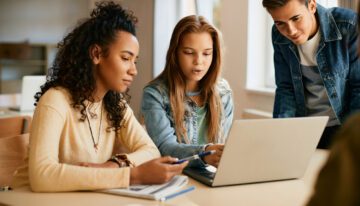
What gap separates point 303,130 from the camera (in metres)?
1.40

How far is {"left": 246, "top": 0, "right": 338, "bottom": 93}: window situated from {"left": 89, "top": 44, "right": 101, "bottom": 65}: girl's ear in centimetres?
198

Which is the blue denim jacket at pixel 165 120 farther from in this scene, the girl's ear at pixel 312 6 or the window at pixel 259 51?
the window at pixel 259 51

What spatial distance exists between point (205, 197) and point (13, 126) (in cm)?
172

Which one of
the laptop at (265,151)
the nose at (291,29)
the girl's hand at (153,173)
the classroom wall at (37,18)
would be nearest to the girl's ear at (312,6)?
the nose at (291,29)

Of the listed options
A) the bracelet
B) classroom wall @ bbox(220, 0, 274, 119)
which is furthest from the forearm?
classroom wall @ bbox(220, 0, 274, 119)

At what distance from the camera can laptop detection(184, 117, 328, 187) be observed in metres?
1.32

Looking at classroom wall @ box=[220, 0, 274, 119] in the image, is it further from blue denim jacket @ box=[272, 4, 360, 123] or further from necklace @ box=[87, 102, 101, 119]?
necklace @ box=[87, 102, 101, 119]

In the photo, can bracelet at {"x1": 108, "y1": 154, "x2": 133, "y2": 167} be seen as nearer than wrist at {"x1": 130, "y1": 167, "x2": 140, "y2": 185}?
No

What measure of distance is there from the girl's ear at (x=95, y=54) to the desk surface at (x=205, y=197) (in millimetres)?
486

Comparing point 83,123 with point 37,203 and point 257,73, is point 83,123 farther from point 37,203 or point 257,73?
point 257,73

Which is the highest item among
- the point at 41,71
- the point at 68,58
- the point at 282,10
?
the point at 282,10

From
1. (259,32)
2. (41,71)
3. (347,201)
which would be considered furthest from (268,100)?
(41,71)

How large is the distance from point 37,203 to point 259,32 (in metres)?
2.61

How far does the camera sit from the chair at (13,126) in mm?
2631
